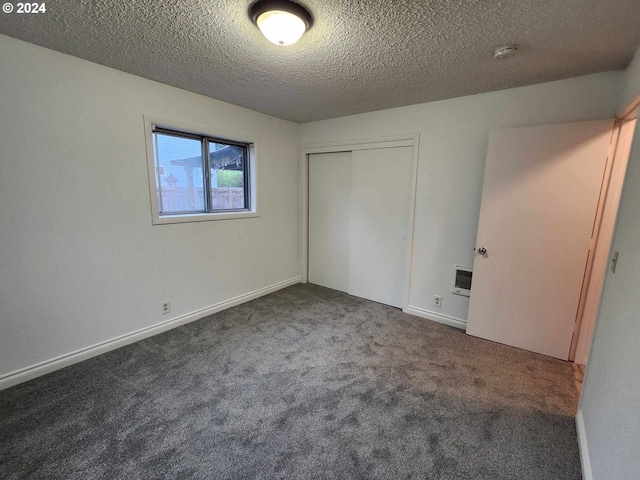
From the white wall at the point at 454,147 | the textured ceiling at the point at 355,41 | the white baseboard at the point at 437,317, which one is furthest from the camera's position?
the white baseboard at the point at 437,317

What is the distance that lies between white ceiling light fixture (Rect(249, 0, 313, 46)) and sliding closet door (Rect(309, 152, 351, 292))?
2190 mm

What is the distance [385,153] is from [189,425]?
3081mm

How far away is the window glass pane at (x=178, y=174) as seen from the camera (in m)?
2.74

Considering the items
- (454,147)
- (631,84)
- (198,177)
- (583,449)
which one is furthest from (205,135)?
(583,449)

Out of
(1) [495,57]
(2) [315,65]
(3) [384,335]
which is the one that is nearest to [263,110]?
(2) [315,65]

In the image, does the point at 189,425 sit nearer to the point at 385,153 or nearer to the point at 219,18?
the point at 219,18

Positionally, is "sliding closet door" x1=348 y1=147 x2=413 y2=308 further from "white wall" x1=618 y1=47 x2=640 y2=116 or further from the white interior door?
"white wall" x1=618 y1=47 x2=640 y2=116

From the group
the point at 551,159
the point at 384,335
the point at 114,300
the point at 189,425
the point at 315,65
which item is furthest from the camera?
the point at 384,335

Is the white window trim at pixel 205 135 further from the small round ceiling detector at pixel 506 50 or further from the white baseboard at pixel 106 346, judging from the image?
the small round ceiling detector at pixel 506 50

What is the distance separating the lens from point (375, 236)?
352 centimetres

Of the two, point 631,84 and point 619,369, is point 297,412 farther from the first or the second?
point 631,84

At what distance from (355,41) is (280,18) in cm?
54

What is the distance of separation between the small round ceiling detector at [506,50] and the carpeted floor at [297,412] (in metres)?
Result: 2.28

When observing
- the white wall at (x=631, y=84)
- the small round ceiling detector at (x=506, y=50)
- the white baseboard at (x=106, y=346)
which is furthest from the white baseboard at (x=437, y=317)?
the small round ceiling detector at (x=506, y=50)
